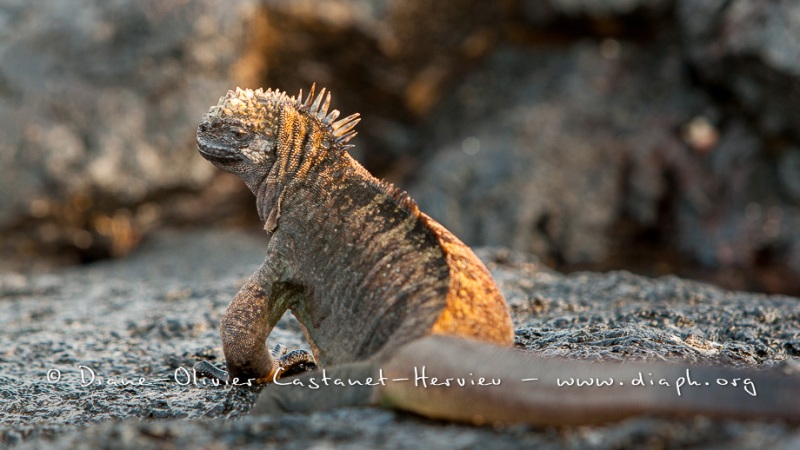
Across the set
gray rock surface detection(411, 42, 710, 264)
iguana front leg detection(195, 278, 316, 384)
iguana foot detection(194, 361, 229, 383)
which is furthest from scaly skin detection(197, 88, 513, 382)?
gray rock surface detection(411, 42, 710, 264)

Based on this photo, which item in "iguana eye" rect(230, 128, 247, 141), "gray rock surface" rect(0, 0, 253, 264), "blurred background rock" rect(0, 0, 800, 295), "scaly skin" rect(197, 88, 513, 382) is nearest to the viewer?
"scaly skin" rect(197, 88, 513, 382)

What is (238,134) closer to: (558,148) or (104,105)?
(104,105)

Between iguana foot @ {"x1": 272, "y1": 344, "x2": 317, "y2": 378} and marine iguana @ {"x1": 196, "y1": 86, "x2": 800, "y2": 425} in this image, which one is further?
iguana foot @ {"x1": 272, "y1": 344, "x2": 317, "y2": 378}

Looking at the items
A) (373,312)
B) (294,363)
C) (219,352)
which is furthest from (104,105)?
(373,312)

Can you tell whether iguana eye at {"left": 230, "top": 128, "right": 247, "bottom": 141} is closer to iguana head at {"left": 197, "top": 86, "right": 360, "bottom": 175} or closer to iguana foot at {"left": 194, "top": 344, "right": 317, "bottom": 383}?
iguana head at {"left": 197, "top": 86, "right": 360, "bottom": 175}

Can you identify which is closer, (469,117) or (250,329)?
(250,329)

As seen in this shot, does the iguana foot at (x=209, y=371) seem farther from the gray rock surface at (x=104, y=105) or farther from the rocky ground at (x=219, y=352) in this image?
the gray rock surface at (x=104, y=105)

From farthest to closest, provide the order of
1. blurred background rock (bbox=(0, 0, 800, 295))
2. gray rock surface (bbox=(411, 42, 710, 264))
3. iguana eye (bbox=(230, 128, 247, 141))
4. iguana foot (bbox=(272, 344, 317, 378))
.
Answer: gray rock surface (bbox=(411, 42, 710, 264)) → blurred background rock (bbox=(0, 0, 800, 295)) → iguana foot (bbox=(272, 344, 317, 378)) → iguana eye (bbox=(230, 128, 247, 141))
